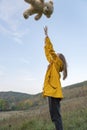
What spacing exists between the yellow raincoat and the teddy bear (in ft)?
1.91

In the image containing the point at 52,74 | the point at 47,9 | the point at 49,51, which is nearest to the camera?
the point at 52,74

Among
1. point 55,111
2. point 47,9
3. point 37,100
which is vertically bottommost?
point 55,111

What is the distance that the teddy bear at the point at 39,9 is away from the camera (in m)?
9.24

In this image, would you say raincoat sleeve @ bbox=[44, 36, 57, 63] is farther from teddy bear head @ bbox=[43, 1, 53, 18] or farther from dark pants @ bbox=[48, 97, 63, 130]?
dark pants @ bbox=[48, 97, 63, 130]

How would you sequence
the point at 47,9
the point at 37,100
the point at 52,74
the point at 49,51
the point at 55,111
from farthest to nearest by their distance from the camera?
the point at 37,100 < the point at 47,9 < the point at 49,51 < the point at 52,74 < the point at 55,111

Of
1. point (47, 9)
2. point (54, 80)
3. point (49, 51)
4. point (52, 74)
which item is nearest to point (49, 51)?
point (49, 51)

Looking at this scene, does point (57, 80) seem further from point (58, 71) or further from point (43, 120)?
point (43, 120)

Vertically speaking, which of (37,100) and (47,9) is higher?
(37,100)

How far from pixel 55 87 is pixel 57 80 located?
0.20 m

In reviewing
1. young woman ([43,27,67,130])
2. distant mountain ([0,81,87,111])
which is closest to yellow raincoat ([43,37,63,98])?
young woman ([43,27,67,130])

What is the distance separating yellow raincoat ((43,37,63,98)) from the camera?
8.80 m

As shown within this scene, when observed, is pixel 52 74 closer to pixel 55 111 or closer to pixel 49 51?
pixel 49 51

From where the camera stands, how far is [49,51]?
9211 millimetres

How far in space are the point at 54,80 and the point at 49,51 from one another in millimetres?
714
